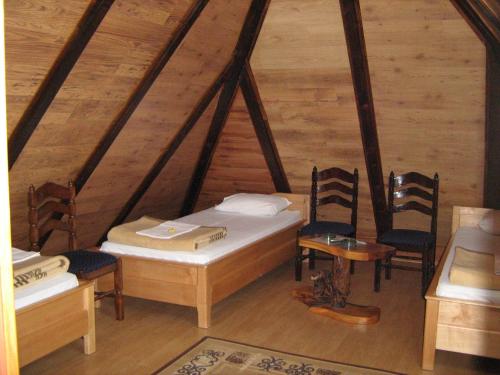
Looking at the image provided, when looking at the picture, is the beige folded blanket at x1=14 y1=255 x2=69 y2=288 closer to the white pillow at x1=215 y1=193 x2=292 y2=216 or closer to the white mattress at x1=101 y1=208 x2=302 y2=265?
the white mattress at x1=101 y1=208 x2=302 y2=265

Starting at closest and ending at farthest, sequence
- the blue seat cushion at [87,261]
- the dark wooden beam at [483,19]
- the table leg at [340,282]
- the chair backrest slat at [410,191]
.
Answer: the blue seat cushion at [87,261], the dark wooden beam at [483,19], the table leg at [340,282], the chair backrest slat at [410,191]

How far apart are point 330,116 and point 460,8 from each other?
→ 1488mm

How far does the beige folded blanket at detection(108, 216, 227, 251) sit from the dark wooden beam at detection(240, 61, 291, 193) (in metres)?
1.50

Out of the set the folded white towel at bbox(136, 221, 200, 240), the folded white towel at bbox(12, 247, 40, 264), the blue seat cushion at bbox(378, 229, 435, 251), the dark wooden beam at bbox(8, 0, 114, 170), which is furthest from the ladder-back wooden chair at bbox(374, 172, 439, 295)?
the dark wooden beam at bbox(8, 0, 114, 170)

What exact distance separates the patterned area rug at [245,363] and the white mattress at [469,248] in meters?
0.56

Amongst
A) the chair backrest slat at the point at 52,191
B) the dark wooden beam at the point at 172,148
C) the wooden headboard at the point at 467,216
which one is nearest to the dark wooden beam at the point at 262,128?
the dark wooden beam at the point at 172,148

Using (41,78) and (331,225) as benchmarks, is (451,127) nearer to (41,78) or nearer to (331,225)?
(331,225)

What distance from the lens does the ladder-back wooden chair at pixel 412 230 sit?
447 centimetres

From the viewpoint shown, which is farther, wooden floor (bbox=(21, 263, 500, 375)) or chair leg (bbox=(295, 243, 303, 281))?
chair leg (bbox=(295, 243, 303, 281))

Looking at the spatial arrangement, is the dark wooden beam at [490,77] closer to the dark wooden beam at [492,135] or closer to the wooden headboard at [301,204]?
the dark wooden beam at [492,135]

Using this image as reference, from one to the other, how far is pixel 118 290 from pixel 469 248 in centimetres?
235

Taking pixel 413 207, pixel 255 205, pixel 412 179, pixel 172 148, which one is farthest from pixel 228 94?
pixel 413 207

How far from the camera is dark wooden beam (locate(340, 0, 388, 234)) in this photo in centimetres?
411

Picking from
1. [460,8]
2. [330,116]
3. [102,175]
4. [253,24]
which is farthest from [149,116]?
[460,8]
